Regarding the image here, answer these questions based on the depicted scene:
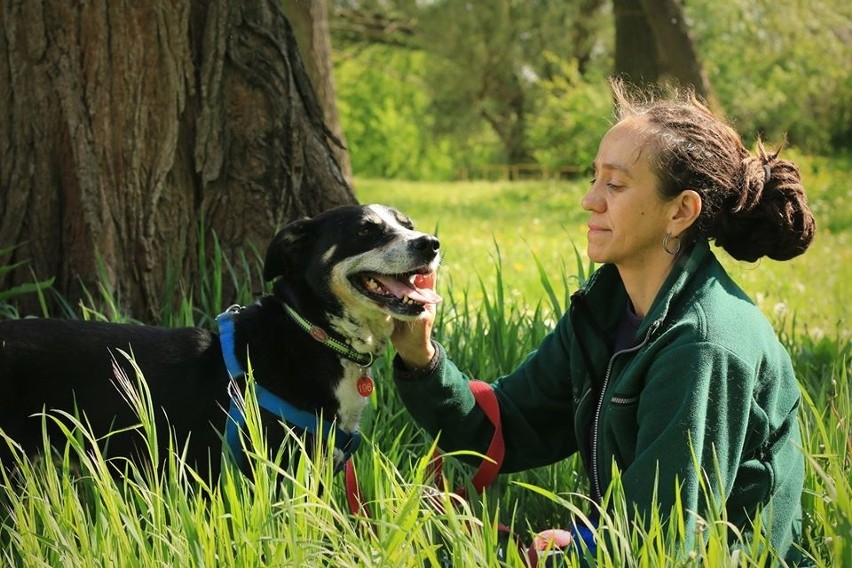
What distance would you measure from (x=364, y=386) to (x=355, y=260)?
424 mm

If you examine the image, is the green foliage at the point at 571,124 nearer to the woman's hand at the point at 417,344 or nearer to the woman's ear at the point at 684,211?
the woman's hand at the point at 417,344

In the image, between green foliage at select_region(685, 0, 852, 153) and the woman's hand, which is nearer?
the woman's hand

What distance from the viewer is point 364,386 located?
3354 millimetres

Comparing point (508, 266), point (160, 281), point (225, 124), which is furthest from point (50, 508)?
point (508, 266)

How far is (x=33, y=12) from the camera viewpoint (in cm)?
446

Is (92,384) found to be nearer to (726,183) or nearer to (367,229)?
(367,229)

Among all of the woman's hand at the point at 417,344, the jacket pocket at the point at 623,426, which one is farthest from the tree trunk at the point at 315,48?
the jacket pocket at the point at 623,426

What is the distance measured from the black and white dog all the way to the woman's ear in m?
0.87

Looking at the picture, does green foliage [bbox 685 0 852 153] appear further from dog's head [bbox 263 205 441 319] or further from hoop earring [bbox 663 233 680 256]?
hoop earring [bbox 663 233 680 256]

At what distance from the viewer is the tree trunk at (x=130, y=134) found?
4473mm

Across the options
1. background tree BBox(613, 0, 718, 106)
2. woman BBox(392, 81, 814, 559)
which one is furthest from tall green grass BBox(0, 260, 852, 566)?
Result: background tree BBox(613, 0, 718, 106)

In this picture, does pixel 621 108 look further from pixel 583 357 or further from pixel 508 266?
pixel 508 266

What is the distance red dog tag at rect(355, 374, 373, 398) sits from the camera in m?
3.35

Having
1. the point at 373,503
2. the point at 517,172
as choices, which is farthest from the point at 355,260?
the point at 517,172
